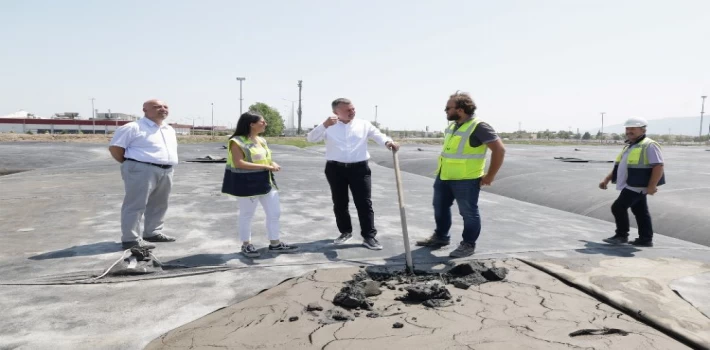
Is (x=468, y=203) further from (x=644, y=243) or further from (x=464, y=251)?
(x=644, y=243)

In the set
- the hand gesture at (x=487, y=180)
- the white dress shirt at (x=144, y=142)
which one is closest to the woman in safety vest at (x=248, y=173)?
the white dress shirt at (x=144, y=142)

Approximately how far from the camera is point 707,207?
22.0 ft

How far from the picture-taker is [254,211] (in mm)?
4477

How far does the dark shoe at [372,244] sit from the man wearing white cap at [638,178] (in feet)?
9.05

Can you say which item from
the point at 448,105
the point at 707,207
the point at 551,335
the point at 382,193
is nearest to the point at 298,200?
the point at 382,193

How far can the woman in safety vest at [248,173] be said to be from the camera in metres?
4.41

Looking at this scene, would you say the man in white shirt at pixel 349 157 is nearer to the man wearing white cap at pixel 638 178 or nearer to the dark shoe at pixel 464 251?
the dark shoe at pixel 464 251

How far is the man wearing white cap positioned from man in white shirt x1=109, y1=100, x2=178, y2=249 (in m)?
5.11

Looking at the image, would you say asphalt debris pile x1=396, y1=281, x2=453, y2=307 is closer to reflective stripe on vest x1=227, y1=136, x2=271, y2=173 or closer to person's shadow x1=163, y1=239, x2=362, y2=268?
person's shadow x1=163, y1=239, x2=362, y2=268

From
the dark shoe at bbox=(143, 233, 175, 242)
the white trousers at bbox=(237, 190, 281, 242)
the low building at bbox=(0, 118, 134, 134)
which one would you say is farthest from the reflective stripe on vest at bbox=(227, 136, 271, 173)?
the low building at bbox=(0, 118, 134, 134)

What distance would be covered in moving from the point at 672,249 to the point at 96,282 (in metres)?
5.79

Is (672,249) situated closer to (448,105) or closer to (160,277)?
(448,105)

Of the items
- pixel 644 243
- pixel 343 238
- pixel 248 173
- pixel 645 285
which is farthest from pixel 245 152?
pixel 644 243

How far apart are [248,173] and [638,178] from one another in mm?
4302
